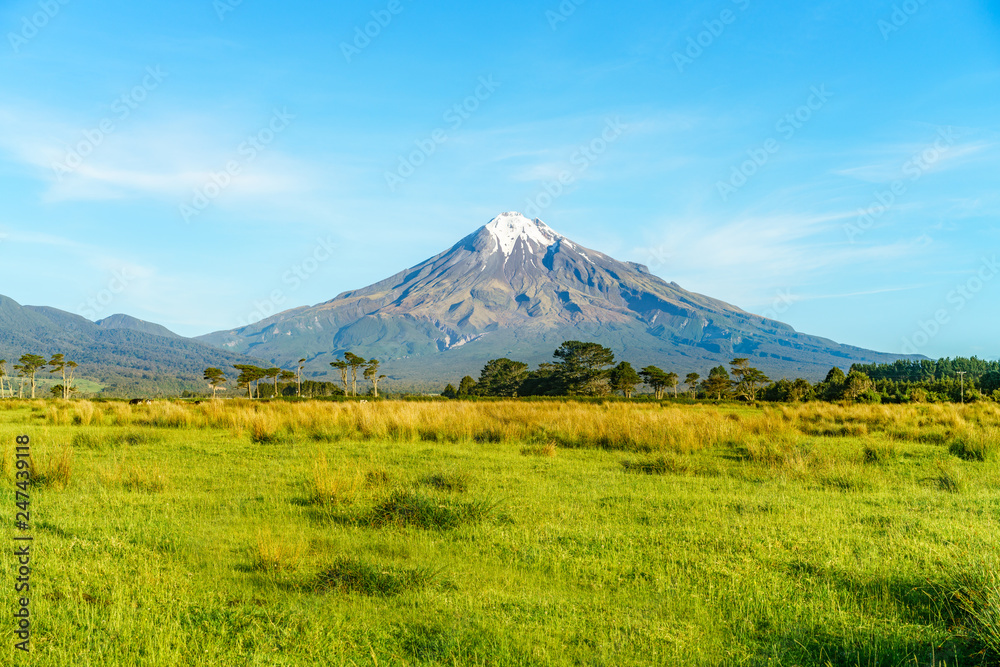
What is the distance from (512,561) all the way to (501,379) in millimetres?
74638

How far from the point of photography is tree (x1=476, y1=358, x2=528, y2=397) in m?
74.2

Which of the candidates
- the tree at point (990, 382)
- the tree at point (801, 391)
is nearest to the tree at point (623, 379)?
the tree at point (801, 391)

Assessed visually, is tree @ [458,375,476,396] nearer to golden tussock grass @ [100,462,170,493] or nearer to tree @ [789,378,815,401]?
tree @ [789,378,815,401]

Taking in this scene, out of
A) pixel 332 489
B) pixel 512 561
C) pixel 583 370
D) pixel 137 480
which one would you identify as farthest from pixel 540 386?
pixel 512 561

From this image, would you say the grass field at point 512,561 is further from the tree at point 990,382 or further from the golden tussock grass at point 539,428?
the tree at point 990,382

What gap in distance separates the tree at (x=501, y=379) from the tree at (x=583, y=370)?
5.91m

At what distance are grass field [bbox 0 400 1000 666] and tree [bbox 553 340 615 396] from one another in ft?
170

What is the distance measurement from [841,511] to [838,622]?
2.93 meters

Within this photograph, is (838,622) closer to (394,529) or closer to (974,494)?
(394,529)

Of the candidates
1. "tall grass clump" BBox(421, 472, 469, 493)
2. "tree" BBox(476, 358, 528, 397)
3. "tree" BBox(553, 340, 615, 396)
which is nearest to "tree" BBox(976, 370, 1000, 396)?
"tree" BBox(553, 340, 615, 396)

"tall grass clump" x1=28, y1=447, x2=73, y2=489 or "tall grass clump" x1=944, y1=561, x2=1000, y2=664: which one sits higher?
"tall grass clump" x1=944, y1=561, x2=1000, y2=664

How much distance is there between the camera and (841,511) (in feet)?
19.3

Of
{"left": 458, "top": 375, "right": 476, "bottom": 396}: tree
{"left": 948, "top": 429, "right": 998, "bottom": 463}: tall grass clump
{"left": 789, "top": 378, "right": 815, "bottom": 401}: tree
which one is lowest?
{"left": 458, "top": 375, "right": 476, "bottom": 396}: tree

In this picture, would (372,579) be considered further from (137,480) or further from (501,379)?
(501,379)
